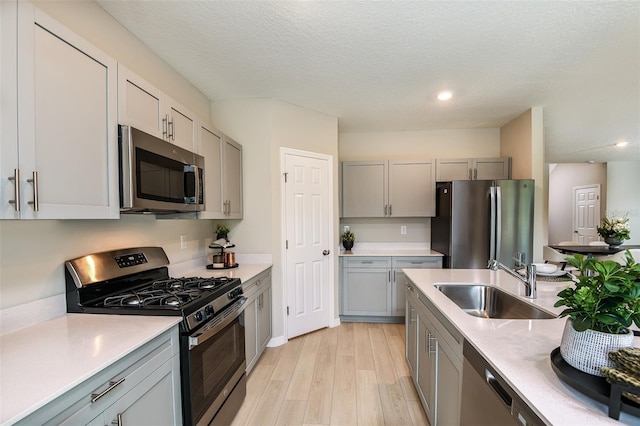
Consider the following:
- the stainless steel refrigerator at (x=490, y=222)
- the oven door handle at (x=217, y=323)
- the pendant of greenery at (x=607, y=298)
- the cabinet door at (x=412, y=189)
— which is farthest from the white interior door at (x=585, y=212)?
the oven door handle at (x=217, y=323)

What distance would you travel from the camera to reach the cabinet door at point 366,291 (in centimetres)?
371

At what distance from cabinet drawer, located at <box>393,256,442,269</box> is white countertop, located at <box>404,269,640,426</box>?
1.78 metres

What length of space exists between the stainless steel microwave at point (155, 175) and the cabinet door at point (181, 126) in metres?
0.11

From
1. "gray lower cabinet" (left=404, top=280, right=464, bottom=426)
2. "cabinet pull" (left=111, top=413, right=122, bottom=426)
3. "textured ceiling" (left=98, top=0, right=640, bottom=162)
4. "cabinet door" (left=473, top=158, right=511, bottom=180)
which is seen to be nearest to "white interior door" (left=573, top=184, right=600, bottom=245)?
"textured ceiling" (left=98, top=0, right=640, bottom=162)

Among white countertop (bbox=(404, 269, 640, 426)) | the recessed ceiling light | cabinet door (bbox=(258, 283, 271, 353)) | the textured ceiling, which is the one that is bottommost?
cabinet door (bbox=(258, 283, 271, 353))

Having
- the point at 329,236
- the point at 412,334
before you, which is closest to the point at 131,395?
the point at 412,334

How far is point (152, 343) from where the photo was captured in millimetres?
1248

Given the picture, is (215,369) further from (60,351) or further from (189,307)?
(60,351)

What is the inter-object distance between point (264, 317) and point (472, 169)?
10.6 feet

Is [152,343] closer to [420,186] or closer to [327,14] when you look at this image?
[327,14]

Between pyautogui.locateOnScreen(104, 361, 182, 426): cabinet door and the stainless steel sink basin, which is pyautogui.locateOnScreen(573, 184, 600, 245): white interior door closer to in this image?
the stainless steel sink basin

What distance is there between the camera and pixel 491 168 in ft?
12.4

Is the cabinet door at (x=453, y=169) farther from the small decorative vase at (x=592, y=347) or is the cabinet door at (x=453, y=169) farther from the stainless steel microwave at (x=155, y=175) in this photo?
the small decorative vase at (x=592, y=347)

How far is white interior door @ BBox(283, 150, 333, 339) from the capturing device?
319cm
